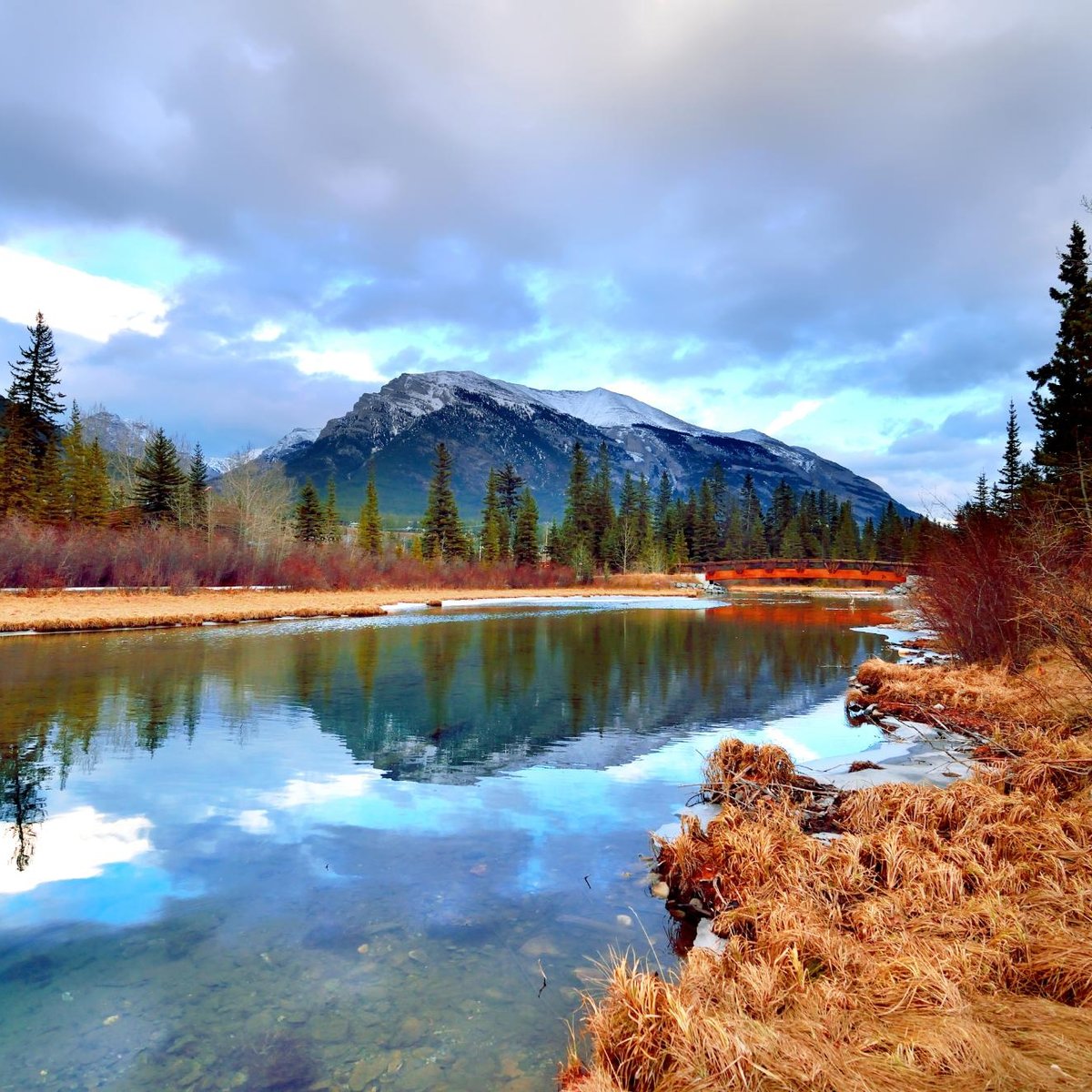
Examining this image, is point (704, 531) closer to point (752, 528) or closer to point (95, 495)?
point (752, 528)

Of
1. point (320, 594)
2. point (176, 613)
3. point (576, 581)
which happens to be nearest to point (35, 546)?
point (176, 613)

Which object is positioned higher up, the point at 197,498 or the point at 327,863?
the point at 197,498

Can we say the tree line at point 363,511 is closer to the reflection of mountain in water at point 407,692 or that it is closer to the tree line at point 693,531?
the tree line at point 693,531

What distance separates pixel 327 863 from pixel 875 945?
525 centimetres

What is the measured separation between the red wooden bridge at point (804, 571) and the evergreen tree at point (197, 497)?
179 ft

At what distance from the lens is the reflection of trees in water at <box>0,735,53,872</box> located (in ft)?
25.3

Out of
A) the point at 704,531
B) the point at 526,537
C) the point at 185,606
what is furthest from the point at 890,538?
the point at 185,606

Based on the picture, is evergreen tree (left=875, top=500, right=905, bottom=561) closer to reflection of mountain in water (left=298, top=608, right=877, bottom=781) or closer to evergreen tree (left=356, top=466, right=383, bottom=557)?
evergreen tree (left=356, top=466, right=383, bottom=557)

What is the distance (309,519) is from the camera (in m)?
76.3

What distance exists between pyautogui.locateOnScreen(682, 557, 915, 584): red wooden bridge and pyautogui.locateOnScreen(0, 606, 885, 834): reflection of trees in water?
55351 millimetres

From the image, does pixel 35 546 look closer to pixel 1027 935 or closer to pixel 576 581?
pixel 1027 935

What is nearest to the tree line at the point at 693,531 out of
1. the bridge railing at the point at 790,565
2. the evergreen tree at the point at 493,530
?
the bridge railing at the point at 790,565

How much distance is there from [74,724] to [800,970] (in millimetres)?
13492

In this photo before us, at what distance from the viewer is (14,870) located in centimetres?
698
